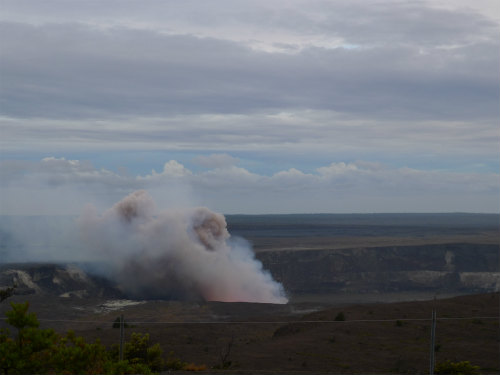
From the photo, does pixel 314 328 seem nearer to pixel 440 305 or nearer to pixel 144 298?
pixel 440 305

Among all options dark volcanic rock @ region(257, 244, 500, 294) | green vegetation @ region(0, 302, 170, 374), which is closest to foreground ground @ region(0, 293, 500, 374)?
green vegetation @ region(0, 302, 170, 374)

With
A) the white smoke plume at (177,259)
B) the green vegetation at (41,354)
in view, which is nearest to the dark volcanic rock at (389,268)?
the white smoke plume at (177,259)

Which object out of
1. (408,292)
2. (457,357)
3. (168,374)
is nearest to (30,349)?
(168,374)

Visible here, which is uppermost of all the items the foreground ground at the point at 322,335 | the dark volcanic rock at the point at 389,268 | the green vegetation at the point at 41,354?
the green vegetation at the point at 41,354

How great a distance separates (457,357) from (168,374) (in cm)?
1390

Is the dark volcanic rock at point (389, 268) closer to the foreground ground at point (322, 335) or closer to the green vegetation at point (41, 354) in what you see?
the foreground ground at point (322, 335)

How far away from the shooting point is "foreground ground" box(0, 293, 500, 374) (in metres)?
28.5

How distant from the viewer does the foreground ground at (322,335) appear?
28547 mm

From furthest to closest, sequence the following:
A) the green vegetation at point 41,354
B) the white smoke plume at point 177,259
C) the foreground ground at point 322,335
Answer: the white smoke plume at point 177,259, the foreground ground at point 322,335, the green vegetation at point 41,354

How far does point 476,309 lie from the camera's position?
44.2 meters

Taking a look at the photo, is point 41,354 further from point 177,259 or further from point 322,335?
point 177,259

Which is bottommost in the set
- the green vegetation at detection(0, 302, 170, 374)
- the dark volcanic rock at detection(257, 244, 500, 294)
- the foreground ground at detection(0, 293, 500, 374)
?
the dark volcanic rock at detection(257, 244, 500, 294)

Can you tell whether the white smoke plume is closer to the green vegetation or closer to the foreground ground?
the foreground ground

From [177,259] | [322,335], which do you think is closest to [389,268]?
[177,259]
